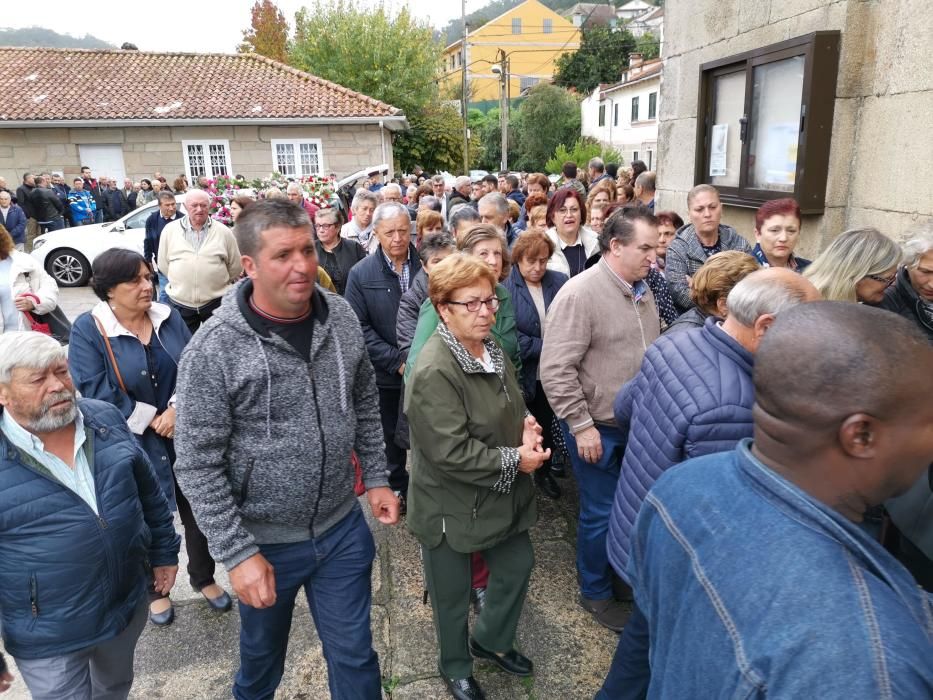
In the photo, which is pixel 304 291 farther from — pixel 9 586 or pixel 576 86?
pixel 576 86

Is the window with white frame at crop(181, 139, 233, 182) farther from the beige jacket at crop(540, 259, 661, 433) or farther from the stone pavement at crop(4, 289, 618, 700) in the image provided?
the beige jacket at crop(540, 259, 661, 433)

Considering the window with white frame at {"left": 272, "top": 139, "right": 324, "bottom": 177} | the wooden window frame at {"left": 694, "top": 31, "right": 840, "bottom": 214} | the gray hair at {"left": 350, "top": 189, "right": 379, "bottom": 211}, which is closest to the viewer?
the wooden window frame at {"left": 694, "top": 31, "right": 840, "bottom": 214}

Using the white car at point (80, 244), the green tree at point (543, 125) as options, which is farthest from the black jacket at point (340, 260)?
the green tree at point (543, 125)

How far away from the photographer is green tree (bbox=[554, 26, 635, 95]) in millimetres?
50938

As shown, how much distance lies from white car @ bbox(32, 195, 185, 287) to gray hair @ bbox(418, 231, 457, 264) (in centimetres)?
1019

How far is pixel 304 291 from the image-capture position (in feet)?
6.97

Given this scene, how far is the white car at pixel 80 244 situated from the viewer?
12.1 meters

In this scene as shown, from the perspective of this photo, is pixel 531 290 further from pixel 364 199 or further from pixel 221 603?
pixel 364 199

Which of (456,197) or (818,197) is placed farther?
(456,197)

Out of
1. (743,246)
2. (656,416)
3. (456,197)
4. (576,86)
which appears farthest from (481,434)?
(576,86)

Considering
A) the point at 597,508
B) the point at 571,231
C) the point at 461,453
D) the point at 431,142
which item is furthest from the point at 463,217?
the point at 431,142

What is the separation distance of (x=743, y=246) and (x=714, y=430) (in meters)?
2.75

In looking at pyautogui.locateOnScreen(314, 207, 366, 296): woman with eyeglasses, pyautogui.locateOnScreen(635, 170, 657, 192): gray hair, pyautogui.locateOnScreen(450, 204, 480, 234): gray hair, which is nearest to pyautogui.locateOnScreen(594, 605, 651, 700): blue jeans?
pyautogui.locateOnScreen(450, 204, 480, 234): gray hair

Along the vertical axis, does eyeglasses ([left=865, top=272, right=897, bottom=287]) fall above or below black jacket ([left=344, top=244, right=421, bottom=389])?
above
